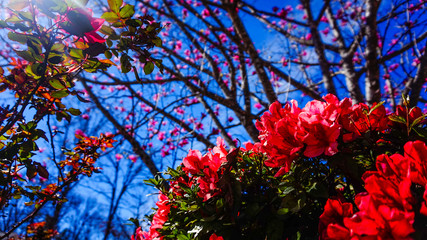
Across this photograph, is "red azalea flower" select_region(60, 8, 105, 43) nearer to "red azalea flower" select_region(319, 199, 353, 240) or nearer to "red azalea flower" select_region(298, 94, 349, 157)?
"red azalea flower" select_region(298, 94, 349, 157)

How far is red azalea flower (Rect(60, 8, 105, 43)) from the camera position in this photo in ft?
2.68

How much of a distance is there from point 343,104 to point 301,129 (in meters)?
0.17

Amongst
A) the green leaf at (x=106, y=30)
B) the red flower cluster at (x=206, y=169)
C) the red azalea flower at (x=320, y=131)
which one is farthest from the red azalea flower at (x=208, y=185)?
the green leaf at (x=106, y=30)

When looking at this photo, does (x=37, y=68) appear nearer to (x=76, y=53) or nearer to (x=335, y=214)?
(x=76, y=53)

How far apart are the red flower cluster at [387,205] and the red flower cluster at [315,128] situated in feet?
0.42

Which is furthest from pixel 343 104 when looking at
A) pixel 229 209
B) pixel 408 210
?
pixel 229 209

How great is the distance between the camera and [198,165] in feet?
2.81

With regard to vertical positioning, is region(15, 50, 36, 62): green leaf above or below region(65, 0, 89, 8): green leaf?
below

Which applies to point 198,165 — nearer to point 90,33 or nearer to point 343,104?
point 343,104

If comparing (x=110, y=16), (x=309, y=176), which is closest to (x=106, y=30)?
(x=110, y=16)

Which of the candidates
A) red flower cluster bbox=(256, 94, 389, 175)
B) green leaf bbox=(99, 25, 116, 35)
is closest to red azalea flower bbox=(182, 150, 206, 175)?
red flower cluster bbox=(256, 94, 389, 175)

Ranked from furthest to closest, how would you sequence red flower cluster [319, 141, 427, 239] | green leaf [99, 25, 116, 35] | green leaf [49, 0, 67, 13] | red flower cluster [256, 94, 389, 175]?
green leaf [99, 25, 116, 35] < green leaf [49, 0, 67, 13] < red flower cluster [256, 94, 389, 175] < red flower cluster [319, 141, 427, 239]

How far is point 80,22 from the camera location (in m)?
0.82

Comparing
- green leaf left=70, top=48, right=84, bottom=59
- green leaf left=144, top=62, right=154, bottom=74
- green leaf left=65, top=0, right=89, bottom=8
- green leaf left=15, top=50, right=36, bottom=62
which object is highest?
green leaf left=65, top=0, right=89, bottom=8
